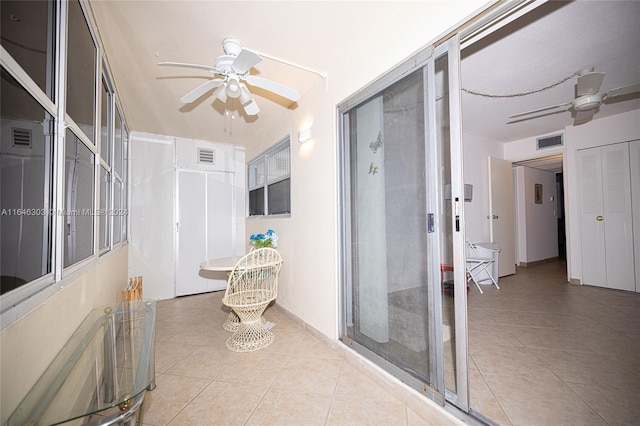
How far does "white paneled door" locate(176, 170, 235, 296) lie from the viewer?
4.34 meters

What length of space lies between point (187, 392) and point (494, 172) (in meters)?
5.73

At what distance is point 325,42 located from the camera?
2.10 m

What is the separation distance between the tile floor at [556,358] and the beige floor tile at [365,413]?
493 mm

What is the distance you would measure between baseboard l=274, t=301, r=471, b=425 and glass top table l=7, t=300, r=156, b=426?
1458mm

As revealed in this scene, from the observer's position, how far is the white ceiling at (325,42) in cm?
176

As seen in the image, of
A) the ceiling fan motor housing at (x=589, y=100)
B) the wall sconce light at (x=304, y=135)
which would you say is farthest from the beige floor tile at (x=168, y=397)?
the ceiling fan motor housing at (x=589, y=100)

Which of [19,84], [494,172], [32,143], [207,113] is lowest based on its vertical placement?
[32,143]

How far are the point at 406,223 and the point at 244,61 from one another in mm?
1585

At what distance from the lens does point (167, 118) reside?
357 centimetres

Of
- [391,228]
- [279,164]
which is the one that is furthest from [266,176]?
[391,228]

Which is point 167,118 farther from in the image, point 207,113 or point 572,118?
point 572,118

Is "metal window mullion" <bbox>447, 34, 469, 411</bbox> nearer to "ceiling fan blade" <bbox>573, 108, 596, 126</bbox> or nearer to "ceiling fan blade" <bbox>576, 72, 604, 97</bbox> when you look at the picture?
"ceiling fan blade" <bbox>576, 72, 604, 97</bbox>

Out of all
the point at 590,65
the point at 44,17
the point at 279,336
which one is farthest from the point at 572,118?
the point at 44,17

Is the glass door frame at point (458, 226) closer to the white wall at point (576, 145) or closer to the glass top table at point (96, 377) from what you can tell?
the glass top table at point (96, 377)
